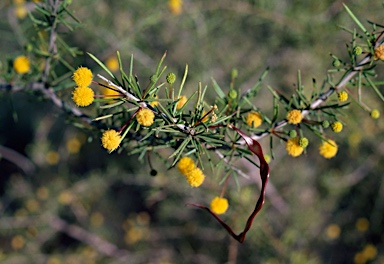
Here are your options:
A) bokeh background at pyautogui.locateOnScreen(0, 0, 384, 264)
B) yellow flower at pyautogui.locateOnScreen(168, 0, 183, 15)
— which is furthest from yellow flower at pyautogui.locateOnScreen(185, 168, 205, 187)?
yellow flower at pyautogui.locateOnScreen(168, 0, 183, 15)

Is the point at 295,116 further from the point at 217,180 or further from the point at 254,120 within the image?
the point at 217,180

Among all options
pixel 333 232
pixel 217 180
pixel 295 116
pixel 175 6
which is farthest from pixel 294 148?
pixel 333 232

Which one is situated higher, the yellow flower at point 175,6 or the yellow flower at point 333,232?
the yellow flower at point 175,6

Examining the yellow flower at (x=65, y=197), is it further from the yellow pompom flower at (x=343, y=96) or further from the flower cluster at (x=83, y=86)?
the yellow pompom flower at (x=343, y=96)

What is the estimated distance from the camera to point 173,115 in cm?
88

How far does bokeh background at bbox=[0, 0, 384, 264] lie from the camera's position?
2.37m

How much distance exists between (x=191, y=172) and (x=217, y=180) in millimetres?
1282

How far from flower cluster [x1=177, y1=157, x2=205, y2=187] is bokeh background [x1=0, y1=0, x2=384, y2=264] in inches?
39.8

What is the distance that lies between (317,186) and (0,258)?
2452 mm

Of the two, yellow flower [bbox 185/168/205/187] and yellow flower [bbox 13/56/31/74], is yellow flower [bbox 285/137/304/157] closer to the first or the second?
yellow flower [bbox 185/168/205/187]

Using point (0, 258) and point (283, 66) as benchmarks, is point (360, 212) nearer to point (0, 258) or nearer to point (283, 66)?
point (283, 66)

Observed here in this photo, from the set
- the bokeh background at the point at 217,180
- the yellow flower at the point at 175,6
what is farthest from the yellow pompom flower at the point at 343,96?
the yellow flower at the point at 175,6

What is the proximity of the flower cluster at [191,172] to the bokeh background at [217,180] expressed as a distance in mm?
1010

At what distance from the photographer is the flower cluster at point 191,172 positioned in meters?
0.98
